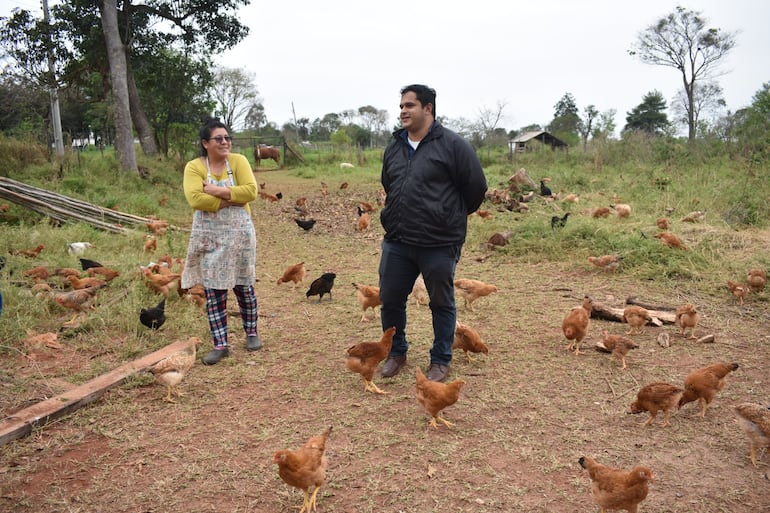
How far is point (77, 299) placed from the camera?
5.23 m

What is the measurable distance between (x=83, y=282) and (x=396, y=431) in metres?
4.22

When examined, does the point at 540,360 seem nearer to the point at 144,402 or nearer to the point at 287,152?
the point at 144,402

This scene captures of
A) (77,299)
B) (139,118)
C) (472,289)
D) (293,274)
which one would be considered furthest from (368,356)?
(139,118)

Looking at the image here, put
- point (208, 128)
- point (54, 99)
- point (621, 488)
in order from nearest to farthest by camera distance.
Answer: point (621, 488)
point (208, 128)
point (54, 99)

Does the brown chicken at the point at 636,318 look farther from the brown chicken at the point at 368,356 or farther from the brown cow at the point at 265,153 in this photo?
the brown cow at the point at 265,153

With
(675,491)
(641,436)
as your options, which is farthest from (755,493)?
(641,436)

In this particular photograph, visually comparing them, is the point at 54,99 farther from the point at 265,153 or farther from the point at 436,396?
the point at 436,396

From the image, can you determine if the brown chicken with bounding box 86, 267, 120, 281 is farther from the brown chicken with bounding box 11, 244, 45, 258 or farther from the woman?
the woman

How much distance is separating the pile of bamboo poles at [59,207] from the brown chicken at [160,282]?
370 centimetres

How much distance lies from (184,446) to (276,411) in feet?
2.16

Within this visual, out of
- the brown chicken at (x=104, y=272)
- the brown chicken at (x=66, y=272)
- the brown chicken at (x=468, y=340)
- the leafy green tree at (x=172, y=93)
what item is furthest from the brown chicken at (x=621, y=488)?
the leafy green tree at (x=172, y=93)

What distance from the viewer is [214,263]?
13.7 ft

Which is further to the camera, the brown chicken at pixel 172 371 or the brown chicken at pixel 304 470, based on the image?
the brown chicken at pixel 172 371

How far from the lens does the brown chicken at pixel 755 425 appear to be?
2.95m
